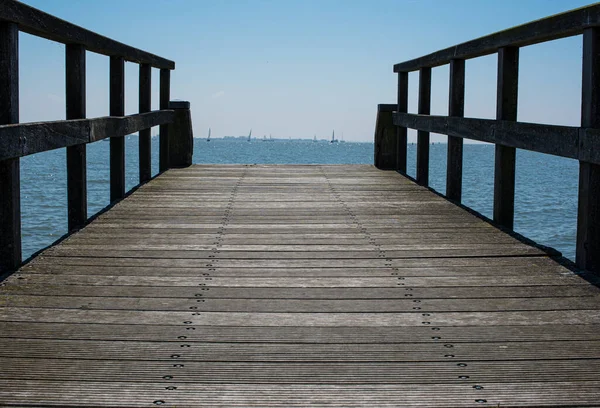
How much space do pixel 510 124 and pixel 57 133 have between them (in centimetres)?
314

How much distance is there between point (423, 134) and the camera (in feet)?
29.2

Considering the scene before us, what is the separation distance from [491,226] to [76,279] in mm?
3149

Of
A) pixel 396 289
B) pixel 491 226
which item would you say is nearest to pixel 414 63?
pixel 491 226

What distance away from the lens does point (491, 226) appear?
6.04 m

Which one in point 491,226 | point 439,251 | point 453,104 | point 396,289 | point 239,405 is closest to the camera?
point 239,405

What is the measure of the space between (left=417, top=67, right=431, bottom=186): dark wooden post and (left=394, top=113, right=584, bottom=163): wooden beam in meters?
0.84

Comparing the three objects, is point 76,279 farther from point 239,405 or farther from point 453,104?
point 453,104

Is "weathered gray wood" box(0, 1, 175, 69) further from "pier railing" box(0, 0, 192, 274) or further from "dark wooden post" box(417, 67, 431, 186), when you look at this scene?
"dark wooden post" box(417, 67, 431, 186)

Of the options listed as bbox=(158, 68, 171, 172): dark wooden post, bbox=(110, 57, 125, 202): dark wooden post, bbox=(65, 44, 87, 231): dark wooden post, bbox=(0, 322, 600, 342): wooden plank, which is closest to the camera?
bbox=(0, 322, 600, 342): wooden plank

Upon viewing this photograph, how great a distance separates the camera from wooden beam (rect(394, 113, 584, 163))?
14.7 ft

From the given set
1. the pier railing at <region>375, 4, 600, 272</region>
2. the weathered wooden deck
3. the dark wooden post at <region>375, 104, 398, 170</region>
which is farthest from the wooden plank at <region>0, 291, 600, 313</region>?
the dark wooden post at <region>375, 104, 398, 170</region>

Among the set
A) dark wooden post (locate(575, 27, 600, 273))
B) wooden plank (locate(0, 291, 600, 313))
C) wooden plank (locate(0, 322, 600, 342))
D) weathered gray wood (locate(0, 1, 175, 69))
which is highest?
weathered gray wood (locate(0, 1, 175, 69))

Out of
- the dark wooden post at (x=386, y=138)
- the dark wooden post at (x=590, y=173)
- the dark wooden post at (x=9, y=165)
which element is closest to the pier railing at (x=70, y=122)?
the dark wooden post at (x=9, y=165)

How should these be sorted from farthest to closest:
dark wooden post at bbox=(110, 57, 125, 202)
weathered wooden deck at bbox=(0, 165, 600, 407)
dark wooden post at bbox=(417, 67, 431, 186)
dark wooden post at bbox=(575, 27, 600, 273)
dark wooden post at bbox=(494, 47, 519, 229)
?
dark wooden post at bbox=(417, 67, 431, 186), dark wooden post at bbox=(110, 57, 125, 202), dark wooden post at bbox=(494, 47, 519, 229), dark wooden post at bbox=(575, 27, 600, 273), weathered wooden deck at bbox=(0, 165, 600, 407)
